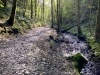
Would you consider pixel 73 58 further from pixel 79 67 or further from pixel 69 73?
pixel 69 73

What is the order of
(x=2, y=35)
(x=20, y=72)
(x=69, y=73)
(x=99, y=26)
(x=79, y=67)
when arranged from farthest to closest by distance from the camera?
(x=99, y=26) < (x=2, y=35) < (x=79, y=67) < (x=69, y=73) < (x=20, y=72)

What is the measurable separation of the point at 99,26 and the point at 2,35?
10.9 m

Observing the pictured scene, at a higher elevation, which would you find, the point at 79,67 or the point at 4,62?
the point at 4,62

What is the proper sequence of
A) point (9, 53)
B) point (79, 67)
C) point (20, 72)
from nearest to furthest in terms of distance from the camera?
point (20, 72)
point (79, 67)
point (9, 53)

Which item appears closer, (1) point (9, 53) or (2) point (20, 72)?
(2) point (20, 72)

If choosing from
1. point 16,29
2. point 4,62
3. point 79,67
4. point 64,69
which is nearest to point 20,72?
point 4,62

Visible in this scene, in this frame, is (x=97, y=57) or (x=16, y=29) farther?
(x=16, y=29)

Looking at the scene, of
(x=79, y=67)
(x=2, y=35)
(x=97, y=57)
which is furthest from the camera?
(x=2, y=35)

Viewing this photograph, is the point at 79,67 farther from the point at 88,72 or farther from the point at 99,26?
the point at 99,26

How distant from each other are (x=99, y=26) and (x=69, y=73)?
11342 mm

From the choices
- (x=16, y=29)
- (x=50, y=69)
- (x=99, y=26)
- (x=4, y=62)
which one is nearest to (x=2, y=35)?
(x=16, y=29)

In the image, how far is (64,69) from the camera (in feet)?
29.2

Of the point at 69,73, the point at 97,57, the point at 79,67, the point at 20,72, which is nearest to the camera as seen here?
the point at 20,72

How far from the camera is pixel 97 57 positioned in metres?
13.2
